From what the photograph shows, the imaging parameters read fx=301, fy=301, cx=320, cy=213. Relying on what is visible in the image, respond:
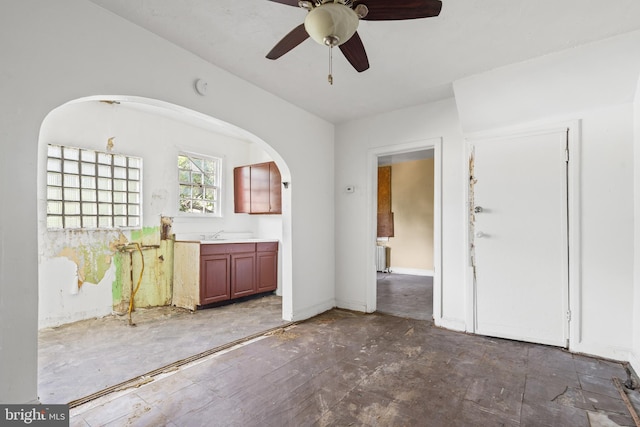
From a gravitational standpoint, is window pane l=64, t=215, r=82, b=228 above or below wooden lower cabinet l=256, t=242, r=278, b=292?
above

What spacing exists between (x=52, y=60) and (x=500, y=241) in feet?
12.7

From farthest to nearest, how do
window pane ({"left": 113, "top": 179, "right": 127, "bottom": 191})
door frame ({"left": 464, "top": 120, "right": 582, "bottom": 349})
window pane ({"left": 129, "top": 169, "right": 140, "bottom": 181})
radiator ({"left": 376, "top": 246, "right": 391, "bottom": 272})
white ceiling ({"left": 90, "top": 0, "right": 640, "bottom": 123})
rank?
radiator ({"left": 376, "top": 246, "right": 391, "bottom": 272}) → window pane ({"left": 129, "top": 169, "right": 140, "bottom": 181}) → window pane ({"left": 113, "top": 179, "right": 127, "bottom": 191}) → door frame ({"left": 464, "top": 120, "right": 582, "bottom": 349}) → white ceiling ({"left": 90, "top": 0, "right": 640, "bottom": 123})

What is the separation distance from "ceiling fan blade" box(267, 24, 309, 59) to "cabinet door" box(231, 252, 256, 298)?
10.1 feet

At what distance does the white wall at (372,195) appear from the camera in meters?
3.35

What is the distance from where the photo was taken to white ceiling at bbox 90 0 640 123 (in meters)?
1.97

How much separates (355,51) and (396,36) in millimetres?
553

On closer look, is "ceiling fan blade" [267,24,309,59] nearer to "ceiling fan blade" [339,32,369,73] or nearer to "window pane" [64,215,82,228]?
"ceiling fan blade" [339,32,369,73]

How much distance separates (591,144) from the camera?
2703mm

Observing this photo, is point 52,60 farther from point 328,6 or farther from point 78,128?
point 78,128

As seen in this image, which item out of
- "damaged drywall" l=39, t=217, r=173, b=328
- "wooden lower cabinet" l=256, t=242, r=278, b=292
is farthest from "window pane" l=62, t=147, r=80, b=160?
"wooden lower cabinet" l=256, t=242, r=278, b=292

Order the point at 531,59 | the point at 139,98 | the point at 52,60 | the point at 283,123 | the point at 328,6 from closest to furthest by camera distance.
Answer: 1. the point at 328,6
2. the point at 52,60
3. the point at 139,98
4. the point at 531,59
5. the point at 283,123

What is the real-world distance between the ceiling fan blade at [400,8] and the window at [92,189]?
378 centimetres

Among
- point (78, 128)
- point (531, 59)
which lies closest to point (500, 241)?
point (531, 59)

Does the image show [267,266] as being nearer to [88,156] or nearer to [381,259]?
[88,156]
